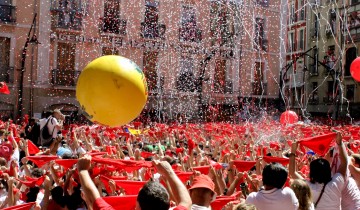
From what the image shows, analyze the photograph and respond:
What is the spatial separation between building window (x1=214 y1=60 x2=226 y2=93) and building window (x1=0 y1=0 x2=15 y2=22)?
35.6ft

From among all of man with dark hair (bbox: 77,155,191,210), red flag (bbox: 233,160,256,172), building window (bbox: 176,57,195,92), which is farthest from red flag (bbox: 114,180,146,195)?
building window (bbox: 176,57,195,92)

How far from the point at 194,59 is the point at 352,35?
38.0 feet

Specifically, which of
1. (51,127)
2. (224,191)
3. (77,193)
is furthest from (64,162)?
(51,127)

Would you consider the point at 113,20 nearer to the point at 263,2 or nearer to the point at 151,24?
the point at 151,24

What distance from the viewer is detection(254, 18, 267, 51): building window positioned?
98.7ft

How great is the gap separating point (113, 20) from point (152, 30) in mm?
2069

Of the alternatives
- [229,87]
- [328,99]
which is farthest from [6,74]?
[328,99]

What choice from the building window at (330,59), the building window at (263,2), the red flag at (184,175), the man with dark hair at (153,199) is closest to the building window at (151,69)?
the building window at (263,2)

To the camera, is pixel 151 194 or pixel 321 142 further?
pixel 321 142

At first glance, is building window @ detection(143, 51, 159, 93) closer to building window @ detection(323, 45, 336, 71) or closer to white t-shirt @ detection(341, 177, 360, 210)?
building window @ detection(323, 45, 336, 71)

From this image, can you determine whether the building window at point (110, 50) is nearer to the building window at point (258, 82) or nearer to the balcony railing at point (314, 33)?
the building window at point (258, 82)

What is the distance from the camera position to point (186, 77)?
26922 mm

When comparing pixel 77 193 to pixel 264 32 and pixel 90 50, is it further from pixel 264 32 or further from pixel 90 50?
pixel 264 32

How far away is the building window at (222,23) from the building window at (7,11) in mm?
10000
